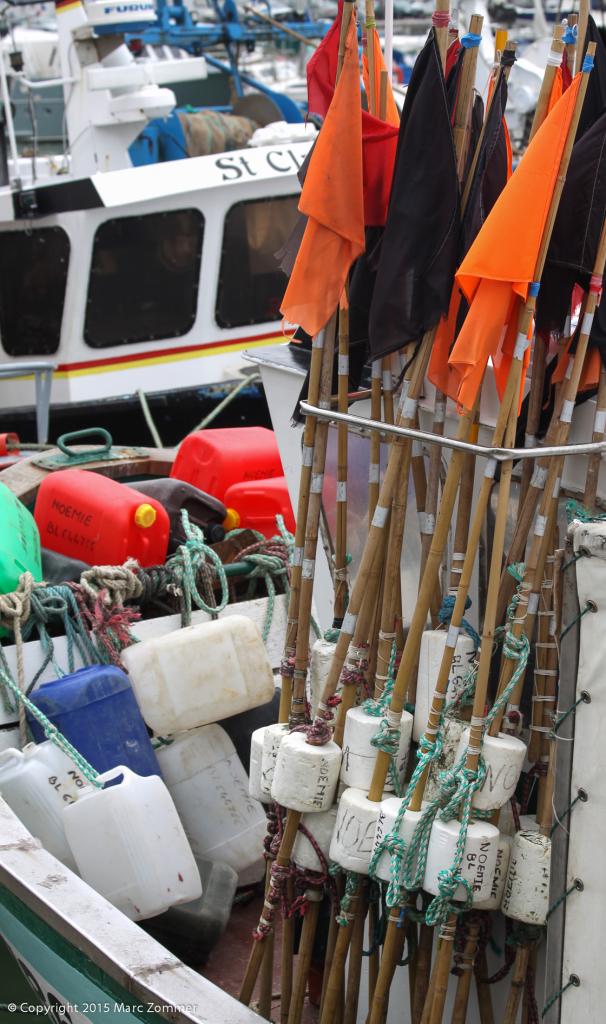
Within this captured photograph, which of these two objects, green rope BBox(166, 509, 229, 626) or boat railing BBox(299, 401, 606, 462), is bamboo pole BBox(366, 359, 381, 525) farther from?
green rope BBox(166, 509, 229, 626)

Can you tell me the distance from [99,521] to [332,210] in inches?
81.4

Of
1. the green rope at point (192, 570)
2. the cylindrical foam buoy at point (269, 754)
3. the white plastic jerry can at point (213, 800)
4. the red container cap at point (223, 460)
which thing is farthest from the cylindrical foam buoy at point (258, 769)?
the red container cap at point (223, 460)

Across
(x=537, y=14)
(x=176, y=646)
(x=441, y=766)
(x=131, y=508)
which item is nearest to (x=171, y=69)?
(x=131, y=508)

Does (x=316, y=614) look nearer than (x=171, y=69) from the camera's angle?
Yes

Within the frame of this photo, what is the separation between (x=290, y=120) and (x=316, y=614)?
26.1ft

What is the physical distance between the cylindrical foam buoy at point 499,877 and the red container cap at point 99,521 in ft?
7.04

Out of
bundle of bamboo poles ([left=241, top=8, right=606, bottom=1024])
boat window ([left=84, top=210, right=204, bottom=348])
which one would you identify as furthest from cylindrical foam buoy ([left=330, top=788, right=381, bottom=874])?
boat window ([left=84, top=210, right=204, bottom=348])

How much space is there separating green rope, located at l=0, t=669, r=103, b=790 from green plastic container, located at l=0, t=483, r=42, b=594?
40 centimetres

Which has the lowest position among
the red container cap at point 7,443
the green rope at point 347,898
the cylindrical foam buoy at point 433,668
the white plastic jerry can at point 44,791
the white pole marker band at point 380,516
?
the red container cap at point 7,443

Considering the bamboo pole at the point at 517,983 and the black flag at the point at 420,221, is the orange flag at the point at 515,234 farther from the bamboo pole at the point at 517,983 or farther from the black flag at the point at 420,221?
the bamboo pole at the point at 517,983

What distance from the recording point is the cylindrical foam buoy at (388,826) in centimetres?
256

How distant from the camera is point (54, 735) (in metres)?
3.57

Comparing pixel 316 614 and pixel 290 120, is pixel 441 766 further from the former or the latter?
pixel 290 120

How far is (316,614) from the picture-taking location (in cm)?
427
